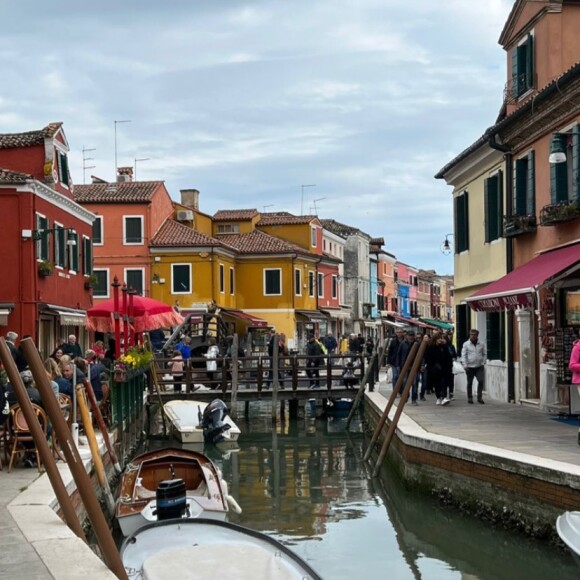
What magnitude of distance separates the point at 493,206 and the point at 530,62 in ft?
12.1

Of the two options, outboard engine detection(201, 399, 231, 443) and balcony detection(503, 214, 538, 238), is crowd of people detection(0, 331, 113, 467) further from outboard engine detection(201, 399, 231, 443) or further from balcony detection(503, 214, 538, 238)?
balcony detection(503, 214, 538, 238)

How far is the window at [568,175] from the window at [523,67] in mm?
2901

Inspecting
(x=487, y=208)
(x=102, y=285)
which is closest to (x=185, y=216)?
(x=102, y=285)

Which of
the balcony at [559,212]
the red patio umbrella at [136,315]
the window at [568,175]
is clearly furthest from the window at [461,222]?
the red patio umbrella at [136,315]

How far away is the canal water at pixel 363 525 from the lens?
36.7 feet

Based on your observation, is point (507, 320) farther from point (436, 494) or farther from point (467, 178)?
point (436, 494)

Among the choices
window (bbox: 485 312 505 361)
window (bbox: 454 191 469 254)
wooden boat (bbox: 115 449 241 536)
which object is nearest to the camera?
wooden boat (bbox: 115 449 241 536)

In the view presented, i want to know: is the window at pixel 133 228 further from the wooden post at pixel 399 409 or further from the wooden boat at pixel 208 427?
the wooden post at pixel 399 409

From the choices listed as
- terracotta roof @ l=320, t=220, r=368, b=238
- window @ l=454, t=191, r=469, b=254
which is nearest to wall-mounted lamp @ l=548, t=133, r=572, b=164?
window @ l=454, t=191, r=469, b=254

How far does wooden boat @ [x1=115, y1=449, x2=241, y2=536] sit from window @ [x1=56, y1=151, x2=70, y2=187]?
18.6m

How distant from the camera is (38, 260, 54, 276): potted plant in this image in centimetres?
2711

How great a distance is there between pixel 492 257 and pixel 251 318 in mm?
28863

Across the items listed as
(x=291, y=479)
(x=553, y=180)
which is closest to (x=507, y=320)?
(x=553, y=180)

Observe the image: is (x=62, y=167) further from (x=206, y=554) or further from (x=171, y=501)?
(x=206, y=554)
